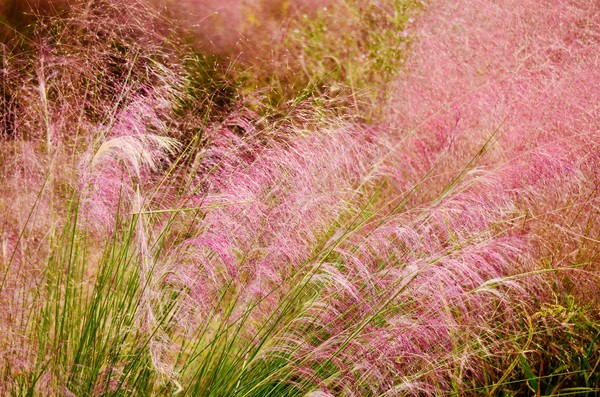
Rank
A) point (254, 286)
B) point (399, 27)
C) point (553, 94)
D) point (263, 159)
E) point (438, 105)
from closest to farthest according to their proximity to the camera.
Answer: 1. point (254, 286)
2. point (263, 159)
3. point (553, 94)
4. point (438, 105)
5. point (399, 27)

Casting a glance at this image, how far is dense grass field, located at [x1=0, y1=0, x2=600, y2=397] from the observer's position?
2.11 meters

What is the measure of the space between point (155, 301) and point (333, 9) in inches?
147

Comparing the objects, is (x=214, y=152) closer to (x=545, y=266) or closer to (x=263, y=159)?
(x=263, y=159)

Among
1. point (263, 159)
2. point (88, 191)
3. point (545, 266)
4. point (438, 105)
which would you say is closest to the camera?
point (88, 191)

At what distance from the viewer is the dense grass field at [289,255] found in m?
2.11

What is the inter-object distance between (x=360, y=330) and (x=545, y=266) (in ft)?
3.08

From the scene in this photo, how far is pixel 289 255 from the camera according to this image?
2.18 metres

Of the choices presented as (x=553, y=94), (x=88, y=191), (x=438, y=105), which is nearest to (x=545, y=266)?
(x=553, y=94)

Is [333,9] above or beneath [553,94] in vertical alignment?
beneath

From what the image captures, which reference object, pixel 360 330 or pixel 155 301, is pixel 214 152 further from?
pixel 360 330

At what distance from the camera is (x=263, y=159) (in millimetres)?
2520

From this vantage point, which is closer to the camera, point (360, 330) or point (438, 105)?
point (360, 330)

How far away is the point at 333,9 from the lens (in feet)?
17.9

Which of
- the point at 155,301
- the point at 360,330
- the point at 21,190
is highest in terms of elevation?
the point at 360,330
